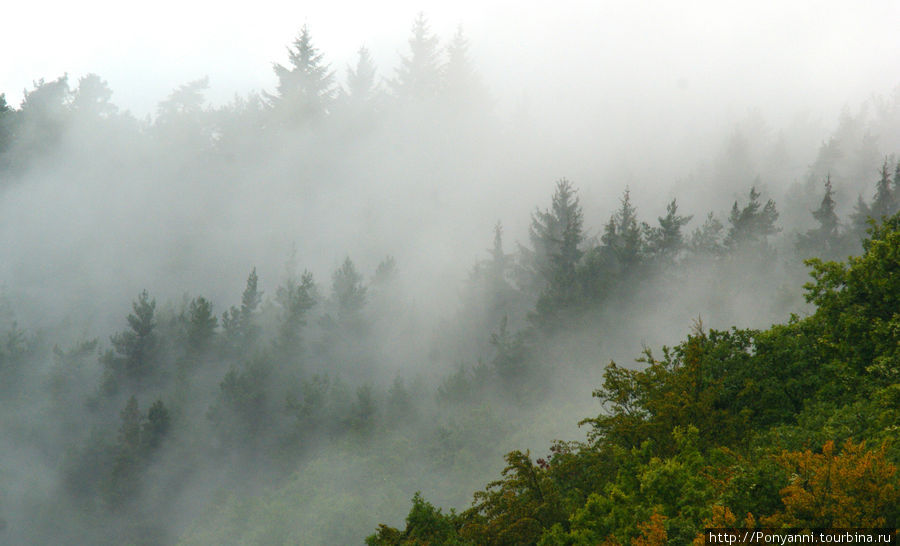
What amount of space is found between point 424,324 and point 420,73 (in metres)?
45.1

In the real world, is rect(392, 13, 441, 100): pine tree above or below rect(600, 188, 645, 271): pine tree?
above

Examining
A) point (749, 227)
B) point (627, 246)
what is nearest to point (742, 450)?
point (627, 246)

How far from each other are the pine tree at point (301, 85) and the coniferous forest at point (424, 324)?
364mm

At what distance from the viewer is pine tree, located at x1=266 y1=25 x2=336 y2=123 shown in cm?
8262

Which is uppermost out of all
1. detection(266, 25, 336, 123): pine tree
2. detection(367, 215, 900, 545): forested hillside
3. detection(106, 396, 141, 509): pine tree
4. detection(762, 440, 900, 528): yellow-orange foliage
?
detection(266, 25, 336, 123): pine tree

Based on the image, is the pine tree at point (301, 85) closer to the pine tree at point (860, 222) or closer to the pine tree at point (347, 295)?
the pine tree at point (347, 295)

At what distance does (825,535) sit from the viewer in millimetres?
9578

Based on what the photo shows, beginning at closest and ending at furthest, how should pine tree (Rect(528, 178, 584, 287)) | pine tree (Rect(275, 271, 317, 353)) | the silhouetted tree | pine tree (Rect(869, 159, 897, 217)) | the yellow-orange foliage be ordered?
1. the yellow-orange foliage
2. pine tree (Rect(869, 159, 897, 217))
3. pine tree (Rect(275, 271, 317, 353))
4. the silhouetted tree
5. pine tree (Rect(528, 178, 584, 287))

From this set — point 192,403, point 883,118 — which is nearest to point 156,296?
point 192,403

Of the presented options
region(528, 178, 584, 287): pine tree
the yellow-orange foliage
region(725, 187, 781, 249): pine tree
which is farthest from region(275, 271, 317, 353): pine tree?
the yellow-orange foliage

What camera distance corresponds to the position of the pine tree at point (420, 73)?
89125 mm

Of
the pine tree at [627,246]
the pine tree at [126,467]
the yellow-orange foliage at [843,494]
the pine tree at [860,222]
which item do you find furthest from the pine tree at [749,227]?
the yellow-orange foliage at [843,494]

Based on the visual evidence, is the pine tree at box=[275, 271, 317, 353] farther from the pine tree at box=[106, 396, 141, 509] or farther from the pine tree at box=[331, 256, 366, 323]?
the pine tree at box=[106, 396, 141, 509]

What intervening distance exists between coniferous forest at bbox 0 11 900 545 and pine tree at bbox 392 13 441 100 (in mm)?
406
